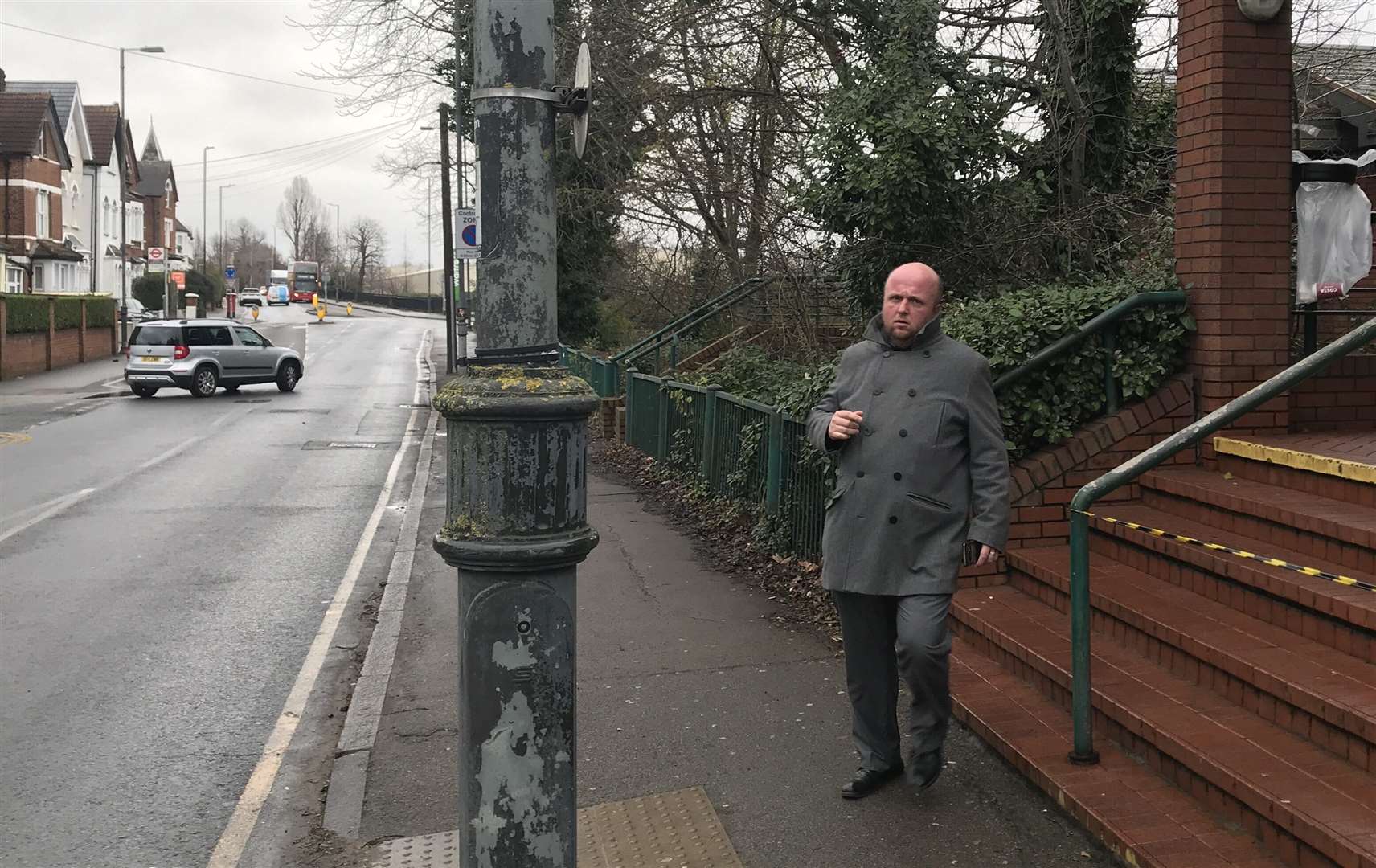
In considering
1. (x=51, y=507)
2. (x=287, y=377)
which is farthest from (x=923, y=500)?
(x=287, y=377)

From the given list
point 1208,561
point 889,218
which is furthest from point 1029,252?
point 1208,561

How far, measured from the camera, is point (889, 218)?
10.4 m

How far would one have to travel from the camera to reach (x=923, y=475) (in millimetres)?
4242

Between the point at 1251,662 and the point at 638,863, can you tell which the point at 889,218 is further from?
the point at 638,863

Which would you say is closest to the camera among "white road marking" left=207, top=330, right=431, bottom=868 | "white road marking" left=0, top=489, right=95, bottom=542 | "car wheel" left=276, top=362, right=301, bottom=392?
"white road marking" left=207, top=330, right=431, bottom=868

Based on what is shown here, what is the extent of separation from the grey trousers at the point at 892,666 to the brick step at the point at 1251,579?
1330 millimetres

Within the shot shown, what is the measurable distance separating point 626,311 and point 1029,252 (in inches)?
601

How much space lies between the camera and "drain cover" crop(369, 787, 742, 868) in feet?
13.5

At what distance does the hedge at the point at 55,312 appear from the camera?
3136cm

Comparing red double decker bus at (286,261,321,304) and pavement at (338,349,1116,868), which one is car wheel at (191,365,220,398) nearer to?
pavement at (338,349,1116,868)

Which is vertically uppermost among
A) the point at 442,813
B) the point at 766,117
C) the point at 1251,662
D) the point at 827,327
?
the point at 766,117

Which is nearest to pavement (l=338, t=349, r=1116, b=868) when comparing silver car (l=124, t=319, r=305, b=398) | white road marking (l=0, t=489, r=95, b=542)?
white road marking (l=0, t=489, r=95, b=542)

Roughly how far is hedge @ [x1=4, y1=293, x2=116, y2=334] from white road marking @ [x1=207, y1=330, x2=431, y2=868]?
25.2 meters

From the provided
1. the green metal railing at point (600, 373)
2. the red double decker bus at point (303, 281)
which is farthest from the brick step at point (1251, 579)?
the red double decker bus at point (303, 281)
